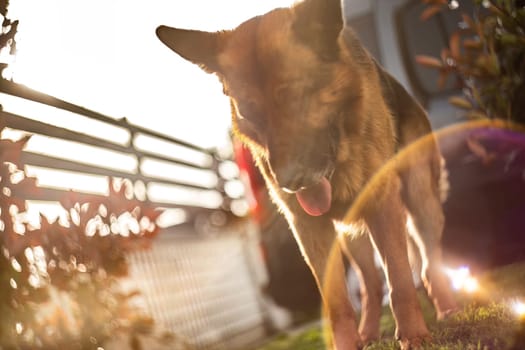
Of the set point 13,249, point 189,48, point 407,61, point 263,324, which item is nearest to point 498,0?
point 189,48

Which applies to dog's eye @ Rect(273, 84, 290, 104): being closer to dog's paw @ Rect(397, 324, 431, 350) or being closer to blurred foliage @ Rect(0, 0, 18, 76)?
blurred foliage @ Rect(0, 0, 18, 76)

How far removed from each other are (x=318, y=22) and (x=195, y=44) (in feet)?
2.19

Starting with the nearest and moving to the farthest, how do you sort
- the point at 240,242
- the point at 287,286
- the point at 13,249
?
the point at 13,249
the point at 287,286
the point at 240,242

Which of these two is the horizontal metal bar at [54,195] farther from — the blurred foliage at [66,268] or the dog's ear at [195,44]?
the dog's ear at [195,44]

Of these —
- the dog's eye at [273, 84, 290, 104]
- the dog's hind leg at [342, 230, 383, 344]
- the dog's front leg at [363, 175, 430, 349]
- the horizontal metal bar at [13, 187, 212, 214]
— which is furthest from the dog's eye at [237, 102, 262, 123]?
the dog's hind leg at [342, 230, 383, 344]

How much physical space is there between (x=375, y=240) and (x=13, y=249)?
61.5 inches

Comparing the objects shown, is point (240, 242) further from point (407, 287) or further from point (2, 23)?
point (2, 23)

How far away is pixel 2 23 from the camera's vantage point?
199 centimetres

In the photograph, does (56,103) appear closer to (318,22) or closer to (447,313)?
(318,22)

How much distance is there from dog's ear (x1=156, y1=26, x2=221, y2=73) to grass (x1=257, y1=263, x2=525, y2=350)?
161 centimetres

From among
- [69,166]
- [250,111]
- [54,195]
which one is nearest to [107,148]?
[69,166]

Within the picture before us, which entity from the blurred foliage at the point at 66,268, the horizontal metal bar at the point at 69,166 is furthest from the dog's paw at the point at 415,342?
the horizontal metal bar at the point at 69,166

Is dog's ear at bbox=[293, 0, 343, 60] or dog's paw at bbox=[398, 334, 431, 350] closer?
dog's paw at bbox=[398, 334, 431, 350]

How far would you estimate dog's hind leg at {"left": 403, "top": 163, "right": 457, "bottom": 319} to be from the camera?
9.96 ft
